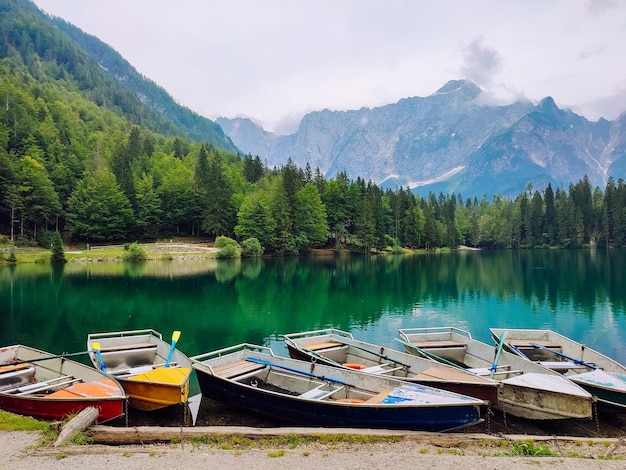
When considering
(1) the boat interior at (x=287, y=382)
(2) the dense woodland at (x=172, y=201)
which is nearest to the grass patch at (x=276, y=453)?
(1) the boat interior at (x=287, y=382)

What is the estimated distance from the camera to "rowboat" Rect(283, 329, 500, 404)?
11.8 m

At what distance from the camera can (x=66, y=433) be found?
980 cm

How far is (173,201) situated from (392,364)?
91.1m

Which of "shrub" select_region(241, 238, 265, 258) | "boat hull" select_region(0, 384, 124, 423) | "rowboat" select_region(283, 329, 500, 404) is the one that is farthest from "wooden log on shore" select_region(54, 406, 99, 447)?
"shrub" select_region(241, 238, 265, 258)

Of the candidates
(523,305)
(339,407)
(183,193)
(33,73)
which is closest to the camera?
(339,407)

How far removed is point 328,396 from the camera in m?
12.3

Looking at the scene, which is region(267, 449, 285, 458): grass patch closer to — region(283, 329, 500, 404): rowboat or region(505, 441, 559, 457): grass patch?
region(283, 329, 500, 404): rowboat

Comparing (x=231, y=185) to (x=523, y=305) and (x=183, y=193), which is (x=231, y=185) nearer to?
(x=183, y=193)

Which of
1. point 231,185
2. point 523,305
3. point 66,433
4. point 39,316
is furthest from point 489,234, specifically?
point 66,433

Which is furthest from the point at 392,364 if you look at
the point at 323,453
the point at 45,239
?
the point at 45,239

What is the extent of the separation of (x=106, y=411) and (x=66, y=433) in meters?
1.44

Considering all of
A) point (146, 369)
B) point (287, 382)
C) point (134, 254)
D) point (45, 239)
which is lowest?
point (287, 382)

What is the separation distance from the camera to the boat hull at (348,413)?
10305 mm

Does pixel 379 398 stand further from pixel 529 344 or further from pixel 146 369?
pixel 529 344
